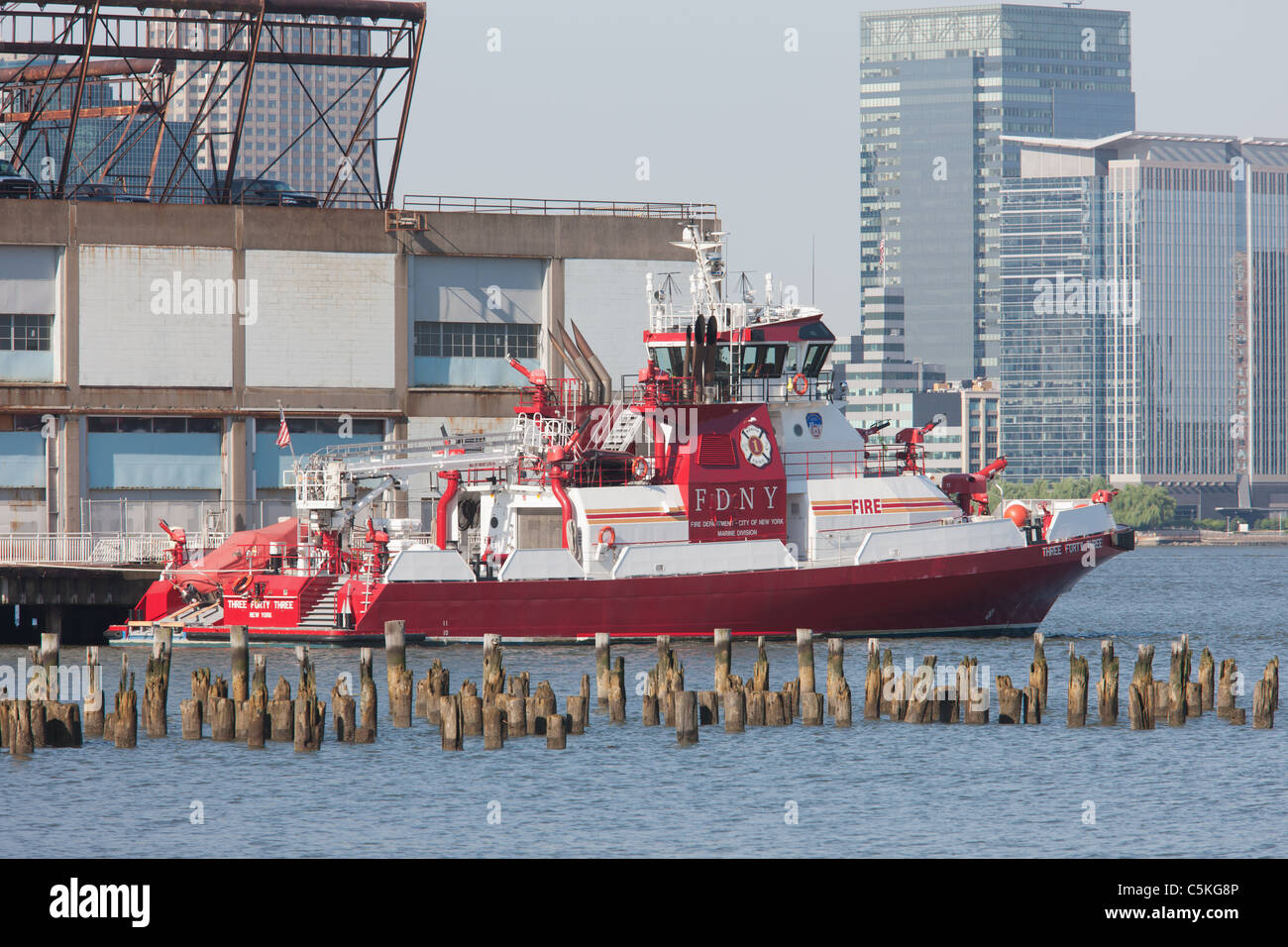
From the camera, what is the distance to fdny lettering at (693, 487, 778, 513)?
4753 cm

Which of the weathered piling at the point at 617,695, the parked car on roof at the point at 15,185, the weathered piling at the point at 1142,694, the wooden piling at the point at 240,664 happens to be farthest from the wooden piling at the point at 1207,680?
the parked car on roof at the point at 15,185

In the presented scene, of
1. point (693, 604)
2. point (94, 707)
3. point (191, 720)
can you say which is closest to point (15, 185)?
point (693, 604)

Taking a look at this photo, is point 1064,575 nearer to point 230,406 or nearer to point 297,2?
point 230,406

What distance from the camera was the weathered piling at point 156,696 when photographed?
34469mm

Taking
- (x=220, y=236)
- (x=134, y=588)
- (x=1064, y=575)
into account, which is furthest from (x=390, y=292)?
(x=1064, y=575)

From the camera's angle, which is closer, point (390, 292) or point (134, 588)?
point (134, 588)

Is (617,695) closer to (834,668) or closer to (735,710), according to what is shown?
(735,710)

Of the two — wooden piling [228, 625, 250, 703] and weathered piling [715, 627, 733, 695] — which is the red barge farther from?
weathered piling [715, 627, 733, 695]

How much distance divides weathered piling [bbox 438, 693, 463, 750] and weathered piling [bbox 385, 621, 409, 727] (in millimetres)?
2580

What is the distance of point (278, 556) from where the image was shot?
4888cm

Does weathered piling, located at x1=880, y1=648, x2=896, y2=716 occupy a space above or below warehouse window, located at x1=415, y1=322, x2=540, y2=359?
below

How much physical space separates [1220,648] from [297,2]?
33766mm

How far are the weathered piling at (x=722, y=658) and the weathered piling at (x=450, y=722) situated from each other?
5529 mm
